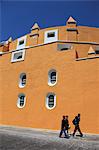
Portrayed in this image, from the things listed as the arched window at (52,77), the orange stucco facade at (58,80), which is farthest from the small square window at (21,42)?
the arched window at (52,77)

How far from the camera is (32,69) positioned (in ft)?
76.0

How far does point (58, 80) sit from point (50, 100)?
72.6 inches

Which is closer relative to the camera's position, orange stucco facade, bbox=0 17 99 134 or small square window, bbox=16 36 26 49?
orange stucco facade, bbox=0 17 99 134

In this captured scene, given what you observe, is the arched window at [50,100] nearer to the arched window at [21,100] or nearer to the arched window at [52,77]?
the arched window at [52,77]

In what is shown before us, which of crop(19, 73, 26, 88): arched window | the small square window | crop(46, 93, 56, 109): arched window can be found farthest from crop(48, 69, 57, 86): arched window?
the small square window

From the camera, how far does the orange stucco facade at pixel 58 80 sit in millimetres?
19031

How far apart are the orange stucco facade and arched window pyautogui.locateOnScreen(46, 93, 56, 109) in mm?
265

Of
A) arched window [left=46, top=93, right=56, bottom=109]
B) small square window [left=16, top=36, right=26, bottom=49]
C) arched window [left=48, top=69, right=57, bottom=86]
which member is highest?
small square window [left=16, top=36, right=26, bottom=49]

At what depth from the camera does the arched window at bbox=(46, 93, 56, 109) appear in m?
21.2

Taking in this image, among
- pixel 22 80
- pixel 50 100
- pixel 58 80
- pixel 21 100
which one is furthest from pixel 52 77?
pixel 21 100

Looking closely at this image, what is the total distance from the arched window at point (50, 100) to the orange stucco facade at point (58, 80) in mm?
265

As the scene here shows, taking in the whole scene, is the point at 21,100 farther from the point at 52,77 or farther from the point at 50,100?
the point at 52,77

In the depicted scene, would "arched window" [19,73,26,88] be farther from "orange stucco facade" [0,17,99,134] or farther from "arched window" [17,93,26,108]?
"arched window" [17,93,26,108]

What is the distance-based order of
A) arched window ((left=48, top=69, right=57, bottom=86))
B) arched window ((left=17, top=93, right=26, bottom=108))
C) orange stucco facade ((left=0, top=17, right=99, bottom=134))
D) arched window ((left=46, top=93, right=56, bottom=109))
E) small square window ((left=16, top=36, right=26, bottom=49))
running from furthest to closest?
small square window ((left=16, top=36, right=26, bottom=49)), arched window ((left=17, top=93, right=26, bottom=108)), arched window ((left=48, top=69, right=57, bottom=86)), arched window ((left=46, top=93, right=56, bottom=109)), orange stucco facade ((left=0, top=17, right=99, bottom=134))
